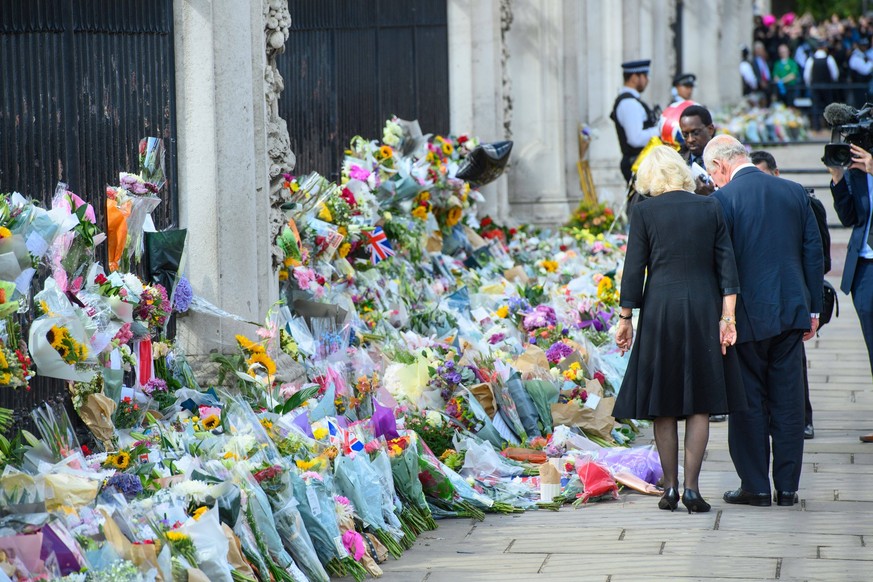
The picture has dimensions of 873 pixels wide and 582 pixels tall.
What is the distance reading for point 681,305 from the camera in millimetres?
5801

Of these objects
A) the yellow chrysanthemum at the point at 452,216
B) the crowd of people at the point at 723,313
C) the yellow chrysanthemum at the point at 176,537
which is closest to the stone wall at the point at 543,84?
the yellow chrysanthemum at the point at 452,216

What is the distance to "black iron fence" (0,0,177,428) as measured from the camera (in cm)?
499

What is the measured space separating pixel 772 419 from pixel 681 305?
0.75 metres

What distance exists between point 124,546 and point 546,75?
33.8 feet

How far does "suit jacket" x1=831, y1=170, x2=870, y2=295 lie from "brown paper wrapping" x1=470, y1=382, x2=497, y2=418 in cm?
194

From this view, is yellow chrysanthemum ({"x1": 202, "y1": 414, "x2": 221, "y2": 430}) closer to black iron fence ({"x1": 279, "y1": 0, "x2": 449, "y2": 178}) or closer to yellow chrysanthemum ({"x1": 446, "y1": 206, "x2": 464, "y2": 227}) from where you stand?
black iron fence ({"x1": 279, "y1": 0, "x2": 449, "y2": 178})

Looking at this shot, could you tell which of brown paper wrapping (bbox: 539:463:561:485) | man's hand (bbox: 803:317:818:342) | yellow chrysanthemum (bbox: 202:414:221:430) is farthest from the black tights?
yellow chrysanthemum (bbox: 202:414:221:430)

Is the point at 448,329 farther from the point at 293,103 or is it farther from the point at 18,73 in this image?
the point at 18,73

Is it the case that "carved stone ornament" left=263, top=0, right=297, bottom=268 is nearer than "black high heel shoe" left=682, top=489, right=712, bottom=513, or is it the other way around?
"black high heel shoe" left=682, top=489, right=712, bottom=513

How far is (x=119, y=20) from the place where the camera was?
588 centimetres

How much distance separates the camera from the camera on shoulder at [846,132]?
712cm

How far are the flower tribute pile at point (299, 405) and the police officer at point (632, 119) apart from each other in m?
3.25

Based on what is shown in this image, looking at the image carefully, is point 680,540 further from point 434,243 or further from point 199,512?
point 434,243

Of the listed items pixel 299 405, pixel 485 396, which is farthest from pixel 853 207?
pixel 299 405
